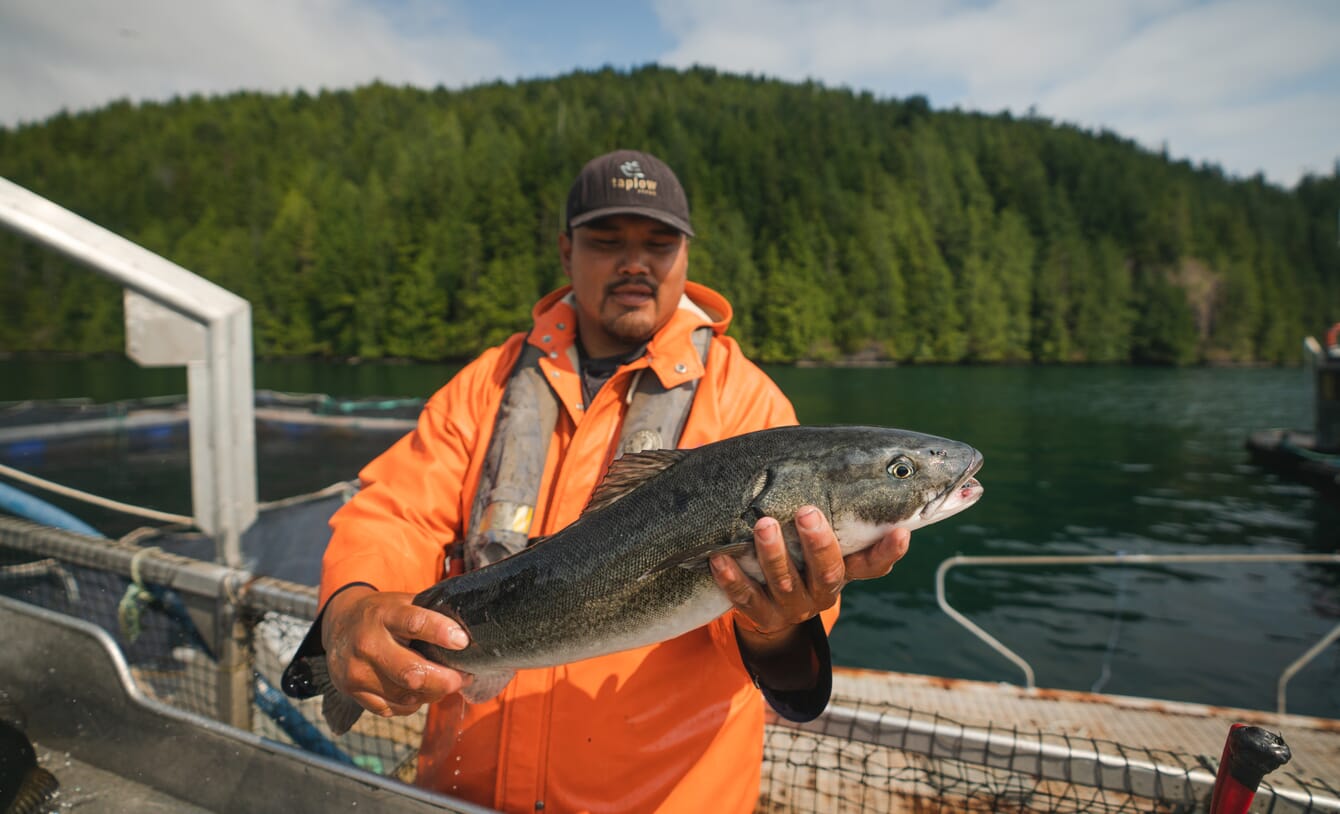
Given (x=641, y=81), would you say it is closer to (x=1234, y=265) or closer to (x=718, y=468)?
(x=1234, y=265)

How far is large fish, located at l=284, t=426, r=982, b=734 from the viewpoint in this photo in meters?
2.14

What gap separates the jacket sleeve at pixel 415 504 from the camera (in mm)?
2627

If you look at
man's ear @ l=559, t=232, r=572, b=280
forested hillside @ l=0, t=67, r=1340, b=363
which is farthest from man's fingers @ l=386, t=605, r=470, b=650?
forested hillside @ l=0, t=67, r=1340, b=363

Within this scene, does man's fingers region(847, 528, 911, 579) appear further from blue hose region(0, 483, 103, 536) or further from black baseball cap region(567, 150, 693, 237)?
blue hose region(0, 483, 103, 536)

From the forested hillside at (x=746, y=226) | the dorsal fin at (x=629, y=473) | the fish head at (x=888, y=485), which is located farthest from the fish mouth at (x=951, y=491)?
the forested hillside at (x=746, y=226)

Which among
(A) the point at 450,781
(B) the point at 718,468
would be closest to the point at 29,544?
(A) the point at 450,781

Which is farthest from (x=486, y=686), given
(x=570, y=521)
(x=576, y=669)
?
(x=570, y=521)

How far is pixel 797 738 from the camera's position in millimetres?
4242

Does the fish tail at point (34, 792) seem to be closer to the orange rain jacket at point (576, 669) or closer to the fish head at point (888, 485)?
the orange rain jacket at point (576, 669)

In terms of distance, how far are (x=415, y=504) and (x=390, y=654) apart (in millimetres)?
724

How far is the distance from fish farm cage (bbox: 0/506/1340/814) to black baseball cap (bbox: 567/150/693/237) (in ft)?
8.03

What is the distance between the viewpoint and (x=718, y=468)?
2213 mm

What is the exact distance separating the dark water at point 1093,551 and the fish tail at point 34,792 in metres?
9.62

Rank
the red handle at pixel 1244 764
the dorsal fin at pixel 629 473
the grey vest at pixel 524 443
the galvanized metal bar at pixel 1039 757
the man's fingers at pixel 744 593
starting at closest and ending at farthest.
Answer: the red handle at pixel 1244 764 < the man's fingers at pixel 744 593 < the dorsal fin at pixel 629 473 < the grey vest at pixel 524 443 < the galvanized metal bar at pixel 1039 757
